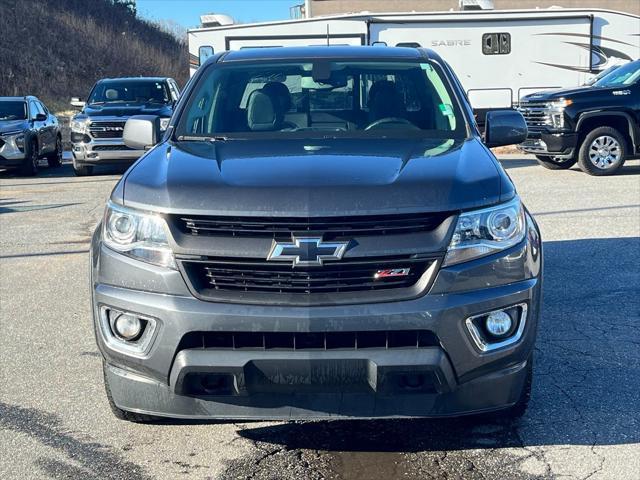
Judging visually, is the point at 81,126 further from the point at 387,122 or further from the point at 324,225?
the point at 324,225

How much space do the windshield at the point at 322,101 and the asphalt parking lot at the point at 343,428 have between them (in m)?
1.52

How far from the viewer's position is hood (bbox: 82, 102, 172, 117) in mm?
15781

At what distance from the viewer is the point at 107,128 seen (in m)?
15.7

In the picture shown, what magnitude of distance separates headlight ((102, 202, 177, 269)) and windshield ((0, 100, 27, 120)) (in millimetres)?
14367

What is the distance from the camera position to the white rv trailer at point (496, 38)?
771 inches

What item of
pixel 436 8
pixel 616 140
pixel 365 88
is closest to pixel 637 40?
pixel 616 140

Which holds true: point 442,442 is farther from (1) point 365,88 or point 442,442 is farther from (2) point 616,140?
(2) point 616,140

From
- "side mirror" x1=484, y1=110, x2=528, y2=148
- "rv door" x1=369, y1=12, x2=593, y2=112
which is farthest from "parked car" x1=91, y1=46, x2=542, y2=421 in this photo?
"rv door" x1=369, y1=12, x2=593, y2=112

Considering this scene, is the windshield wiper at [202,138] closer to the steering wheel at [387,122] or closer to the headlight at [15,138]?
the steering wheel at [387,122]

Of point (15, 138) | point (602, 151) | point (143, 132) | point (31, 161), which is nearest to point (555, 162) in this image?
point (602, 151)

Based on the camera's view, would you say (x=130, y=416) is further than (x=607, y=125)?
No

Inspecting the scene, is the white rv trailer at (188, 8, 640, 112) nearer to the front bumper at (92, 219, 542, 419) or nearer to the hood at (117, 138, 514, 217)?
the hood at (117, 138, 514, 217)

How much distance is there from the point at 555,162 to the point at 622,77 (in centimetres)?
182

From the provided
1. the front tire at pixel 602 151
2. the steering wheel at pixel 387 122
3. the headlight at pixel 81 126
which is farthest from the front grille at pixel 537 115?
the steering wheel at pixel 387 122
